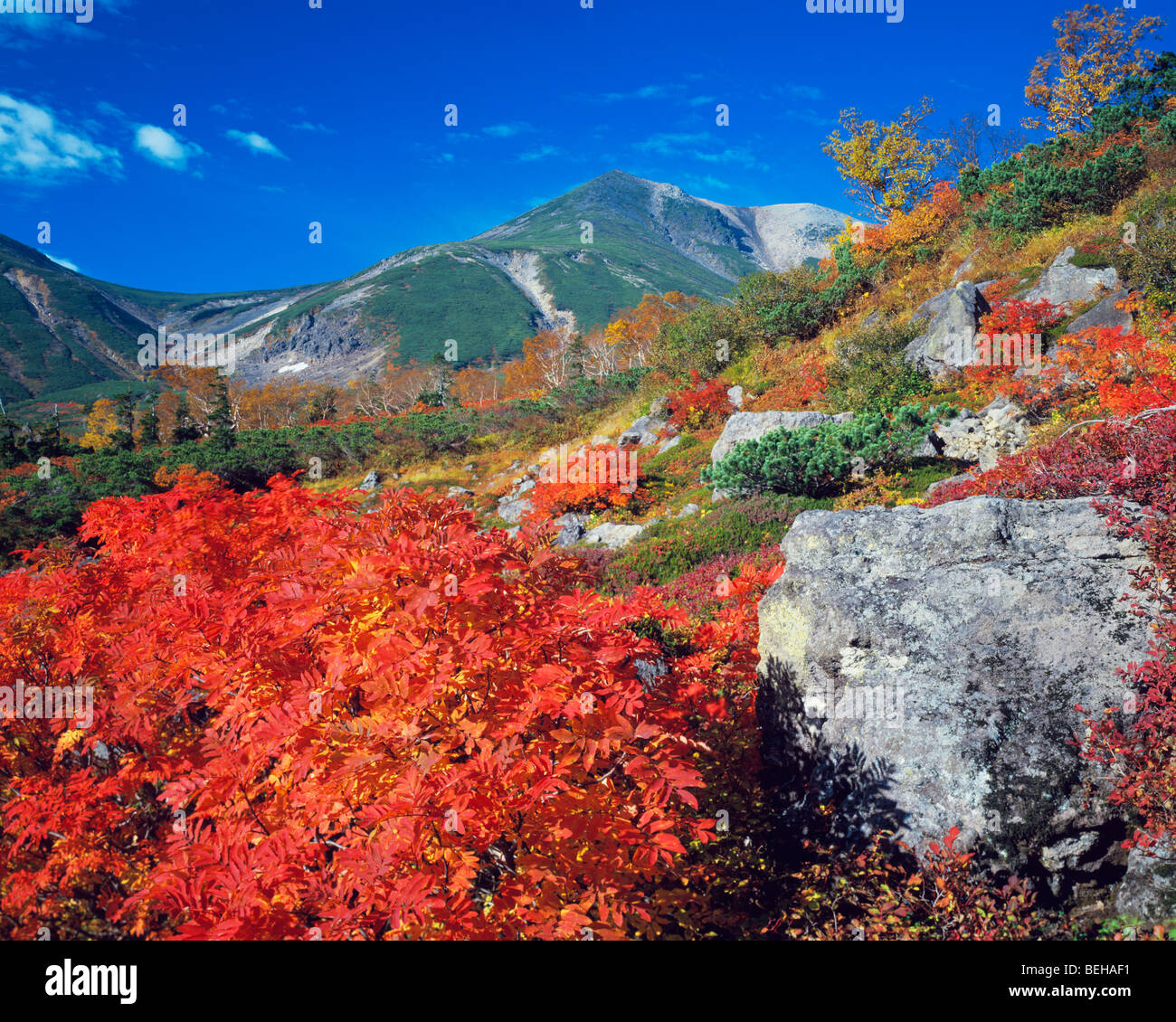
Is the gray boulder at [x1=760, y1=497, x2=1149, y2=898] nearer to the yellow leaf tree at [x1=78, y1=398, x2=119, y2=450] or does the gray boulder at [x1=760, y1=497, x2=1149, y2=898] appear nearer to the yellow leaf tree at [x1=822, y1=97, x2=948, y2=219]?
the yellow leaf tree at [x1=822, y1=97, x2=948, y2=219]

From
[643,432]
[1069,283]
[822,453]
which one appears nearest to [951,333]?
[1069,283]

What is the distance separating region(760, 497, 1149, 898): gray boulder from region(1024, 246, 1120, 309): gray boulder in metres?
12.1

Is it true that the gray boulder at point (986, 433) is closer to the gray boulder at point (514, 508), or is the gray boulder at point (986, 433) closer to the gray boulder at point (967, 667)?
the gray boulder at point (967, 667)

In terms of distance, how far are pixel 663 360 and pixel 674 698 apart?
22.1 meters

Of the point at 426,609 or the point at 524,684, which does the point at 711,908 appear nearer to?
the point at 524,684

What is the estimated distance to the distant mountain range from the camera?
10238cm

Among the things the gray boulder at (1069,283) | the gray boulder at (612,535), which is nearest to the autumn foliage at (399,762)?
the gray boulder at (612,535)

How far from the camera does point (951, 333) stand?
1368 cm

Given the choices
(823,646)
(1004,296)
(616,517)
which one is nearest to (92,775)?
(823,646)

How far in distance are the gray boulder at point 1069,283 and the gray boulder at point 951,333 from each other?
1143mm

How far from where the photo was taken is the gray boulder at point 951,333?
13398 mm

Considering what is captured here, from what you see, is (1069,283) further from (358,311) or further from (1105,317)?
(358,311)

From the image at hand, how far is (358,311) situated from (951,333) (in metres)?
122
